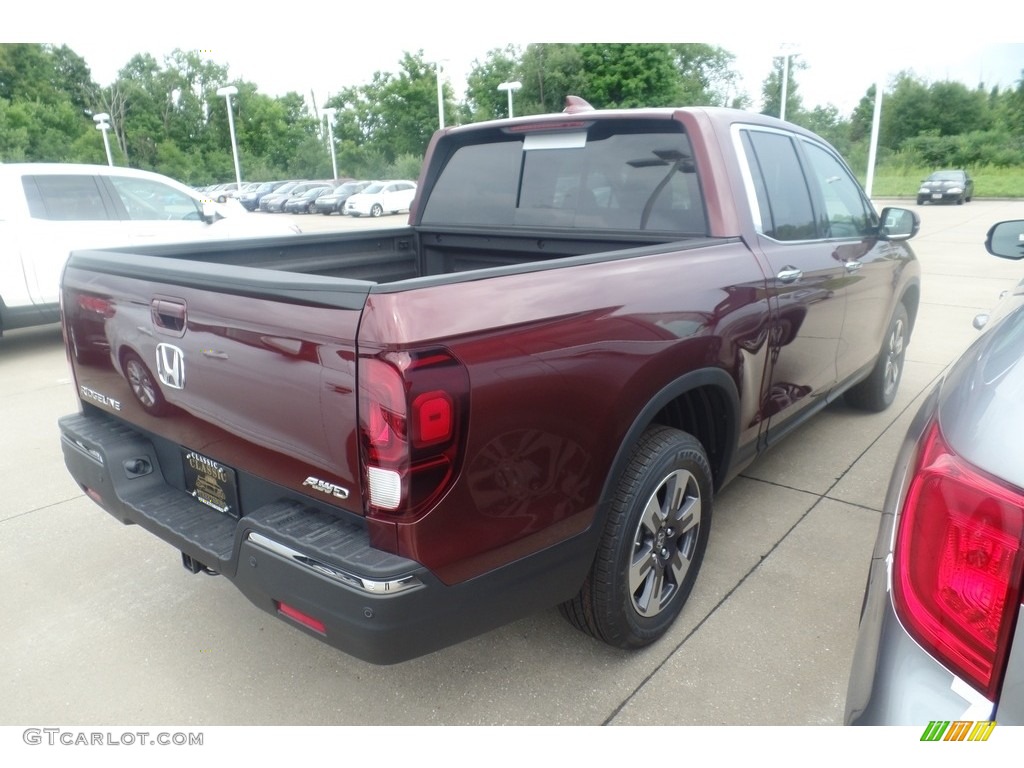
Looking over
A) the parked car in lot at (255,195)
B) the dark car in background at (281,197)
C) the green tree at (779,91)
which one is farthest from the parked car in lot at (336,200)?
the green tree at (779,91)

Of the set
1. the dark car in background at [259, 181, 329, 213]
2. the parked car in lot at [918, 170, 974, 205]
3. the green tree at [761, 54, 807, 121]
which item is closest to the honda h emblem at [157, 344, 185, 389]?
the parked car in lot at [918, 170, 974, 205]

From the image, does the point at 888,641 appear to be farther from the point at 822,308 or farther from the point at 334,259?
the point at 334,259

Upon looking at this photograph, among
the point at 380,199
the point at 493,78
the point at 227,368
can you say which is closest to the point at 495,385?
the point at 227,368

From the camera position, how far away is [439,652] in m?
2.72

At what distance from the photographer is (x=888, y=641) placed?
1316 mm

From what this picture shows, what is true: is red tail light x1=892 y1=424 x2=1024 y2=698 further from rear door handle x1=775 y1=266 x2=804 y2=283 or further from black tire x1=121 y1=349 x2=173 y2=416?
black tire x1=121 y1=349 x2=173 y2=416

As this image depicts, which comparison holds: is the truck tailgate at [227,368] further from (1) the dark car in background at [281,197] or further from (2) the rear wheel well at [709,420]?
(1) the dark car in background at [281,197]

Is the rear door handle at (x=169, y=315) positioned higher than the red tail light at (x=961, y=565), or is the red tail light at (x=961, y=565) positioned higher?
Answer: the rear door handle at (x=169, y=315)

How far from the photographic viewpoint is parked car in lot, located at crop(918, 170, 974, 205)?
31.3m

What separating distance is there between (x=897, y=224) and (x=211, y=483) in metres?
4.00

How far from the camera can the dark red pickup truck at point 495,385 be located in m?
1.78

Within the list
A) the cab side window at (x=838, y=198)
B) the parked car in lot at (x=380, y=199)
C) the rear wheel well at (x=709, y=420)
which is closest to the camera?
the rear wheel well at (x=709, y=420)

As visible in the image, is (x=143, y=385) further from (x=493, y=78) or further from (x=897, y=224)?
(x=493, y=78)

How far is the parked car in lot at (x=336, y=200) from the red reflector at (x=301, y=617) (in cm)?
3427
